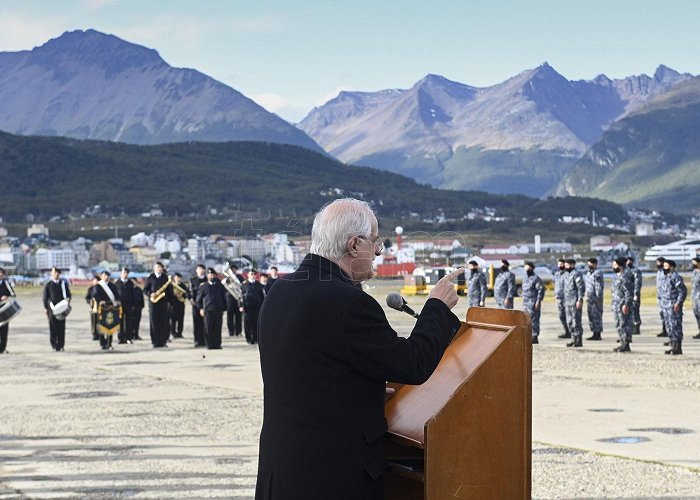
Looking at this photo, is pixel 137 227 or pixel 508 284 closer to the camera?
pixel 508 284

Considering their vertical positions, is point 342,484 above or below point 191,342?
above

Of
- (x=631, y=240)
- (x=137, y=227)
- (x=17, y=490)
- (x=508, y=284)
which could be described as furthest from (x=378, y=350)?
(x=631, y=240)

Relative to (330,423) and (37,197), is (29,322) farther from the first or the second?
(37,197)

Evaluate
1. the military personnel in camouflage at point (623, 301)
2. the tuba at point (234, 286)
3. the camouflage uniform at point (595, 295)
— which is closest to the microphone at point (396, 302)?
the military personnel in camouflage at point (623, 301)

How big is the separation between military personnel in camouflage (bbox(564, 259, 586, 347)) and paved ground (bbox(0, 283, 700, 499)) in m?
0.77

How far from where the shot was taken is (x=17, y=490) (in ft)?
28.8

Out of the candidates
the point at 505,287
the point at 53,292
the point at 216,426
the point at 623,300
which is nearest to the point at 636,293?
the point at 505,287

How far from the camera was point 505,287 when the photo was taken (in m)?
26.0

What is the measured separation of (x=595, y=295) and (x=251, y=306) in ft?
25.9

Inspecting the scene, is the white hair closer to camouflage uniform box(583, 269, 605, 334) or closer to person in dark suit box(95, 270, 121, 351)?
camouflage uniform box(583, 269, 605, 334)

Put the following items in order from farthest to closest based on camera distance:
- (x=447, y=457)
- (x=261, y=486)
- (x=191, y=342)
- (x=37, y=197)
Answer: (x=37, y=197), (x=191, y=342), (x=261, y=486), (x=447, y=457)

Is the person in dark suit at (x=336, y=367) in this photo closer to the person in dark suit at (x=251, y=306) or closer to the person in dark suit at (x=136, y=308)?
the person in dark suit at (x=251, y=306)

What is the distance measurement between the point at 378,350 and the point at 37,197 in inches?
7803

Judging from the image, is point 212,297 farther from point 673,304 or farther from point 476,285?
point 673,304
